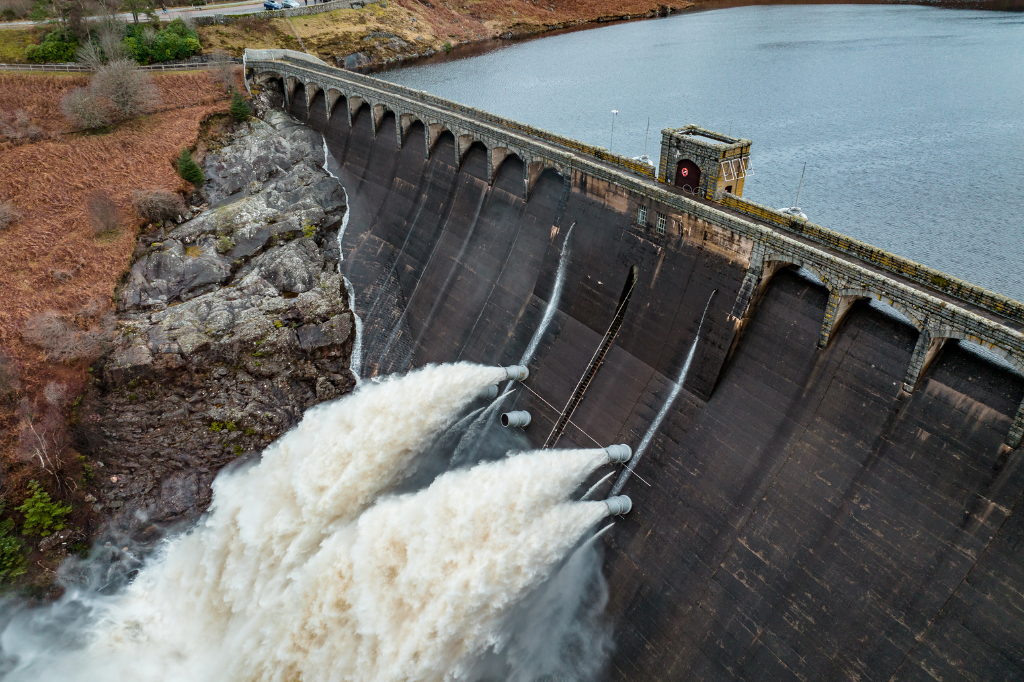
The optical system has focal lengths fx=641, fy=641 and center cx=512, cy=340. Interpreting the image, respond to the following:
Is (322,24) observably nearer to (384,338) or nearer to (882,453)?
(384,338)

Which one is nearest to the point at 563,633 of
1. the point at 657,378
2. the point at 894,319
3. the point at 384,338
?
the point at 657,378

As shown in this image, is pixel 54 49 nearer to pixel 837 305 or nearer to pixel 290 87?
pixel 290 87

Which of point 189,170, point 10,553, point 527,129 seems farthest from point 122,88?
point 10,553

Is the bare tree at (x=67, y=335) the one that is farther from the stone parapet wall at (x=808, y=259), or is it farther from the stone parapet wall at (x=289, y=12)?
the stone parapet wall at (x=289, y=12)

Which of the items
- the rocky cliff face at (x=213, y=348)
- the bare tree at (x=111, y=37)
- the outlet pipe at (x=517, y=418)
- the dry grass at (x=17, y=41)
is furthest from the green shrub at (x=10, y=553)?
the dry grass at (x=17, y=41)

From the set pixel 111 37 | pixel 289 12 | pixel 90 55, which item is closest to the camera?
pixel 90 55
